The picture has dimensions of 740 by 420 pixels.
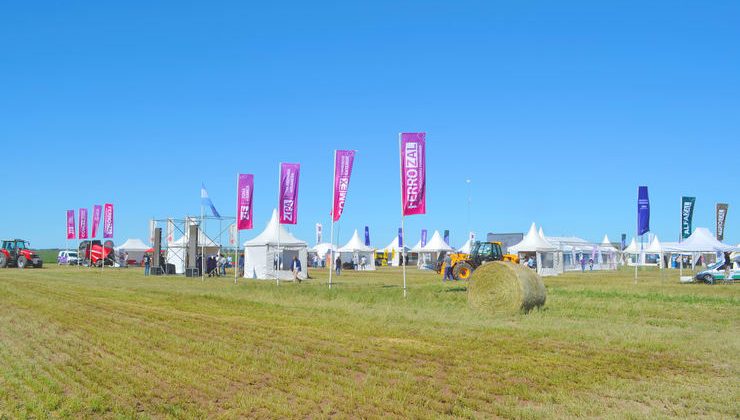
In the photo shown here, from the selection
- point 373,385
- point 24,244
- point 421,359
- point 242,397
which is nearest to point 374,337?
point 421,359

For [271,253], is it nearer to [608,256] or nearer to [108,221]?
[108,221]

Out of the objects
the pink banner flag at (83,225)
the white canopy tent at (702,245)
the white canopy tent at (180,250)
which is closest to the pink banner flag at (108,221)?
the pink banner flag at (83,225)

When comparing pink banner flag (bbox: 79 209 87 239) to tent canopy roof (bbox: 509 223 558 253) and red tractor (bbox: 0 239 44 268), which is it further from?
tent canopy roof (bbox: 509 223 558 253)

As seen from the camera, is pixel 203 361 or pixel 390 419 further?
pixel 203 361

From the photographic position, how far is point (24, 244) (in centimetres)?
4816

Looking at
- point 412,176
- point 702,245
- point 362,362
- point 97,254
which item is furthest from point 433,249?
point 362,362

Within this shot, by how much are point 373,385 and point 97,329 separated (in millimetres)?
6389

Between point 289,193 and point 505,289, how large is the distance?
1315 centimetres

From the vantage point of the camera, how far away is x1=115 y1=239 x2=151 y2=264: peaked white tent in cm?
5688

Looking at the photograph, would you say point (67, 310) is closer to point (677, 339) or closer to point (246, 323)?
point (246, 323)

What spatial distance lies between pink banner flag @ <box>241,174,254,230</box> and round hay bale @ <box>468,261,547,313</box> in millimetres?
14958

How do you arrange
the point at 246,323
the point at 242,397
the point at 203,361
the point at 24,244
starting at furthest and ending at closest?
the point at 24,244
the point at 246,323
the point at 203,361
the point at 242,397

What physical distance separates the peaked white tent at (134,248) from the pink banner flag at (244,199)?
30903mm

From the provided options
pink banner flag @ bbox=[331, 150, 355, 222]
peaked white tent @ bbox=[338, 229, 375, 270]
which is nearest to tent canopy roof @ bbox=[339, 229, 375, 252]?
peaked white tent @ bbox=[338, 229, 375, 270]
